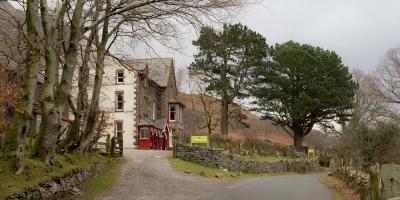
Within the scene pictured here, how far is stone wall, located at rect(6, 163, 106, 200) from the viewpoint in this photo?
41.2 ft

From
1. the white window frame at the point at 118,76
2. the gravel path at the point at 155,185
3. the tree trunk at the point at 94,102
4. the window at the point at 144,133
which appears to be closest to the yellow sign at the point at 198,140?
the gravel path at the point at 155,185

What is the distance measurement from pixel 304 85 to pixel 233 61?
8.66 meters

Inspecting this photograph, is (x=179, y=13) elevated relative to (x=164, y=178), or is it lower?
elevated

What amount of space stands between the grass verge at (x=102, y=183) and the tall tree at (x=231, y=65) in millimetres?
25768

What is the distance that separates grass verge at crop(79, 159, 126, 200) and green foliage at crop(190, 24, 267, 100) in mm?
25719

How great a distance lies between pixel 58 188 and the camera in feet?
48.8

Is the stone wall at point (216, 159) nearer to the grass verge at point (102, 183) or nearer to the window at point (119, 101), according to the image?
the grass verge at point (102, 183)

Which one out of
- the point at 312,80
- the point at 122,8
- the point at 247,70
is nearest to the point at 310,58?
the point at 312,80

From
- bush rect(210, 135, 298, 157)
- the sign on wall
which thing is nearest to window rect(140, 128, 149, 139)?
bush rect(210, 135, 298, 157)

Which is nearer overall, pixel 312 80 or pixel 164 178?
pixel 164 178

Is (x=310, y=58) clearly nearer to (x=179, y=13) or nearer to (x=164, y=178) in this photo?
(x=164, y=178)

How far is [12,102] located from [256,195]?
30.3 feet

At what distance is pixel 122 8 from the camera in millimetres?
17703

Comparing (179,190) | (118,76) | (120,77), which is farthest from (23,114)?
(118,76)
